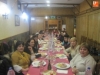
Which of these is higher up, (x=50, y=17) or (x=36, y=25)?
(x=50, y=17)

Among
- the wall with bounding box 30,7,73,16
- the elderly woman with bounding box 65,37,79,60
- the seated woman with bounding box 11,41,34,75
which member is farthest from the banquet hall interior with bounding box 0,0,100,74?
the seated woman with bounding box 11,41,34,75

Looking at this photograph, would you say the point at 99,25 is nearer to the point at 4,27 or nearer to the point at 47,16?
the point at 4,27

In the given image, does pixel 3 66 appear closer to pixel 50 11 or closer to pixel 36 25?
pixel 50 11

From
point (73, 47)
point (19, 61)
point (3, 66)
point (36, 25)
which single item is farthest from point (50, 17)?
point (3, 66)

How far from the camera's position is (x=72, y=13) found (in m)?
10.6


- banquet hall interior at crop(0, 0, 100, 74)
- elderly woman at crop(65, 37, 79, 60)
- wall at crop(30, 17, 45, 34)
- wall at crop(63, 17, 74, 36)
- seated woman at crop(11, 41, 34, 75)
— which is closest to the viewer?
Answer: seated woman at crop(11, 41, 34, 75)

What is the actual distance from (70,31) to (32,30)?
3.39m

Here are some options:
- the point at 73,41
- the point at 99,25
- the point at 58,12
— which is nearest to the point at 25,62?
the point at 73,41

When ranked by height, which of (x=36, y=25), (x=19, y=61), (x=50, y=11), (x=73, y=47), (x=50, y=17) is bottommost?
(x=19, y=61)

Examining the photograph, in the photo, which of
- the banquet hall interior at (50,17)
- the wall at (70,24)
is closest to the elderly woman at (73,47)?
the banquet hall interior at (50,17)

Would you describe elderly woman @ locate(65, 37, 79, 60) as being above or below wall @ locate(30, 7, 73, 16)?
below

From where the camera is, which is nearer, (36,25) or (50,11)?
(50,11)

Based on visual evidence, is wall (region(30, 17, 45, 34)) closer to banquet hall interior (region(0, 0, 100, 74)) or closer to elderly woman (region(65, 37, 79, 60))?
banquet hall interior (region(0, 0, 100, 74))

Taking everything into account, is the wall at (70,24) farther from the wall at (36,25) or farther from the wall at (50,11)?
the wall at (36,25)
